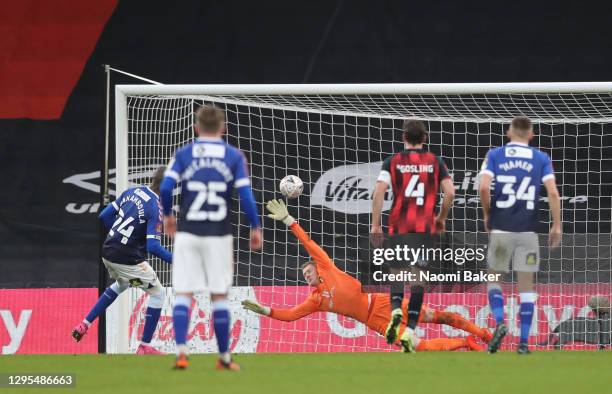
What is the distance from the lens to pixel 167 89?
11.9 m

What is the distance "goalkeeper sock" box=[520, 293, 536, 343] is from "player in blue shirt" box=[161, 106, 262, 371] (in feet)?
8.41

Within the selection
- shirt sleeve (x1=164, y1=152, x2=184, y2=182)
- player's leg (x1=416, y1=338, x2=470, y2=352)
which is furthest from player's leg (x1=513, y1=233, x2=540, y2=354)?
shirt sleeve (x1=164, y1=152, x2=184, y2=182)

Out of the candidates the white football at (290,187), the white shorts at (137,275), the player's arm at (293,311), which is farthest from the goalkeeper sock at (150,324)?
the white football at (290,187)

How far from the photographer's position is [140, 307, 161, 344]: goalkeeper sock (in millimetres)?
10969

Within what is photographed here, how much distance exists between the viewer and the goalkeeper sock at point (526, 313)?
29.2 feet

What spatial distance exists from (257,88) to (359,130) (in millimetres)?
3050

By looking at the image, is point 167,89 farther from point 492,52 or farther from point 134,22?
point 492,52

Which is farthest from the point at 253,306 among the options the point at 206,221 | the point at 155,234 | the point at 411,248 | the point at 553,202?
the point at 206,221

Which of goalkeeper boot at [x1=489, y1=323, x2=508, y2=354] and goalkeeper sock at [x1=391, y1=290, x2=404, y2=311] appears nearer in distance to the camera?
goalkeeper boot at [x1=489, y1=323, x2=508, y2=354]

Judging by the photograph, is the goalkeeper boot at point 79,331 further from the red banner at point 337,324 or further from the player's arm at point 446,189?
the player's arm at point 446,189

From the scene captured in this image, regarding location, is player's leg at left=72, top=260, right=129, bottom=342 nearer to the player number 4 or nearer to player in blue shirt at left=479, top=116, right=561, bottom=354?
the player number 4

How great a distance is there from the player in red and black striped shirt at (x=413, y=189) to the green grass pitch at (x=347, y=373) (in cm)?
53

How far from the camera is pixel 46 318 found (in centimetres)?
1399

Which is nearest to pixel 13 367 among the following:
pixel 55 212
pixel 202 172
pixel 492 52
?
pixel 202 172
